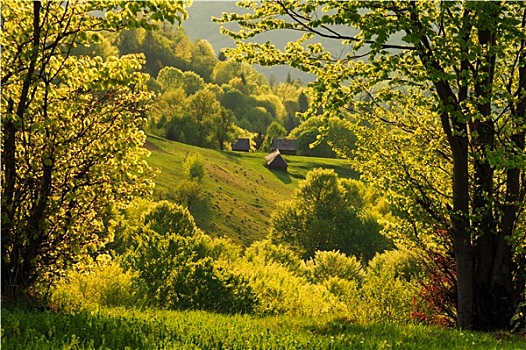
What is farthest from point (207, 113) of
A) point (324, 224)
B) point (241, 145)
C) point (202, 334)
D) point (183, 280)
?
point (202, 334)

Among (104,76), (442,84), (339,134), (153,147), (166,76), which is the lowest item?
(104,76)

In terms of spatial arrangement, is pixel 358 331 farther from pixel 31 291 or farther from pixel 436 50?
pixel 31 291

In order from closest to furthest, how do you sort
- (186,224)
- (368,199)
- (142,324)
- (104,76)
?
(142,324) → (104,76) → (186,224) → (368,199)

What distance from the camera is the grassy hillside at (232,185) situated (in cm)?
9706

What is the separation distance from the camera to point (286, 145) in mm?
154000

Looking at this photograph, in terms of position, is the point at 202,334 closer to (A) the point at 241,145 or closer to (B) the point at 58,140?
(B) the point at 58,140

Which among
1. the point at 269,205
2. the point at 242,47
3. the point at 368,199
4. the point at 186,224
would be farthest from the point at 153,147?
the point at 242,47

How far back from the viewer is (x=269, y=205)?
4424 inches

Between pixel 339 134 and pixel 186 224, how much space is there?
8620 centimetres

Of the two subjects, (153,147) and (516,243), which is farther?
(153,147)

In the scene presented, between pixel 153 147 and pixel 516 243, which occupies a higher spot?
pixel 153 147

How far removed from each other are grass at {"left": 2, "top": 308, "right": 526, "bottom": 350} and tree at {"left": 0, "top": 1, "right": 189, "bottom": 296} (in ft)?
7.07

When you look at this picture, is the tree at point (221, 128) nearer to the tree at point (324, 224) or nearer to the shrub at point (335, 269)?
the tree at point (324, 224)

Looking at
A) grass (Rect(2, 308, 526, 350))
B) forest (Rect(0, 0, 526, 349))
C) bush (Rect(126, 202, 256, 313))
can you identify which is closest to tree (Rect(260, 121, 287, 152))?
bush (Rect(126, 202, 256, 313))
